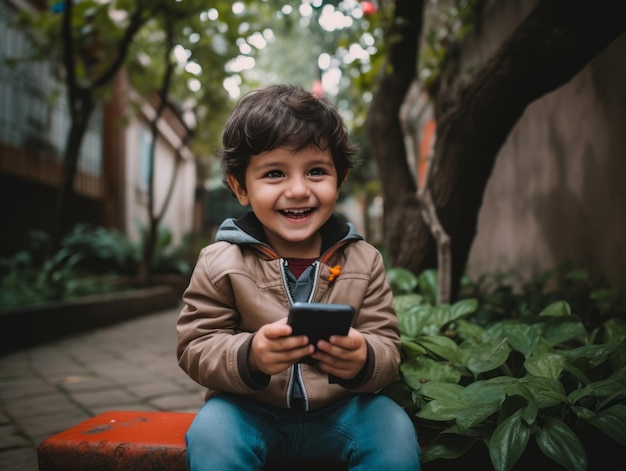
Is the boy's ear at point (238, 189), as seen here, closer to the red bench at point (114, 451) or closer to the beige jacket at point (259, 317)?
the beige jacket at point (259, 317)

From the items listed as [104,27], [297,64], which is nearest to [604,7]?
[104,27]

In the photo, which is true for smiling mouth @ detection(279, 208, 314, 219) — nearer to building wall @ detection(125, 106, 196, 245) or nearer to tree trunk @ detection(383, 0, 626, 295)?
tree trunk @ detection(383, 0, 626, 295)

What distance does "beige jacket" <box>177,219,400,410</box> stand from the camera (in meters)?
1.41

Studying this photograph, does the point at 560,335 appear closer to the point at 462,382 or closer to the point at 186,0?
the point at 462,382

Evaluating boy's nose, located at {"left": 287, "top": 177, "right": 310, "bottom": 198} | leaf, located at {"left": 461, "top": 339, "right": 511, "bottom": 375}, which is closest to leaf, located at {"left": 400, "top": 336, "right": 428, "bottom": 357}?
leaf, located at {"left": 461, "top": 339, "right": 511, "bottom": 375}

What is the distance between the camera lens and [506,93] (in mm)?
2383

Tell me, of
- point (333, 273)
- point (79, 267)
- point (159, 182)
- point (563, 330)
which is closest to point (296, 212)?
point (333, 273)

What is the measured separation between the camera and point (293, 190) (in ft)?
5.01

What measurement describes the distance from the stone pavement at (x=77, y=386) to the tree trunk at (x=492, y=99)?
167cm

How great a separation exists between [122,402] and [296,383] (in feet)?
6.00

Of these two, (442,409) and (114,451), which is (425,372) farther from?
(114,451)

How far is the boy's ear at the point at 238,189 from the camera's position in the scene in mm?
1707

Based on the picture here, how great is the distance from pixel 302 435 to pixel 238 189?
2.59ft

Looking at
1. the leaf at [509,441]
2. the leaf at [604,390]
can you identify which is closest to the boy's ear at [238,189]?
the leaf at [509,441]
